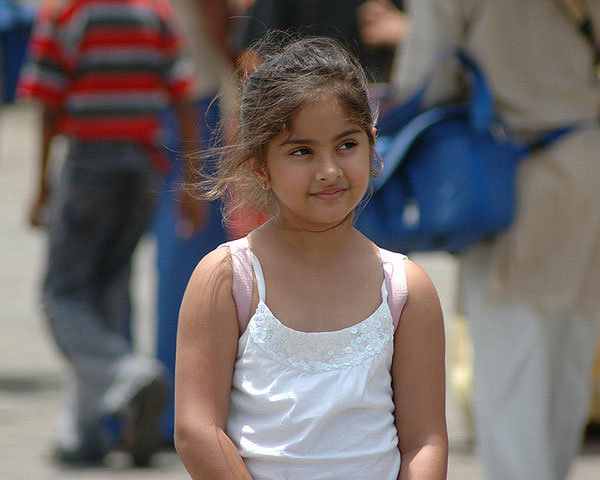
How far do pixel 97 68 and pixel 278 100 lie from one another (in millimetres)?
2777

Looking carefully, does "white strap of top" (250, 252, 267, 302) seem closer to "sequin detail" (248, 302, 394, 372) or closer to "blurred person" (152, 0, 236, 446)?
"sequin detail" (248, 302, 394, 372)

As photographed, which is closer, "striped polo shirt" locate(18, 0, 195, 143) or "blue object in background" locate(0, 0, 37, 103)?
"striped polo shirt" locate(18, 0, 195, 143)

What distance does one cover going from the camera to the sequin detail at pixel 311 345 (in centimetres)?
217

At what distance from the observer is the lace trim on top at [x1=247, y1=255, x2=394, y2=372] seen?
7.11 ft

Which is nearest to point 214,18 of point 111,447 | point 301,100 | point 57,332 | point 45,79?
point 45,79

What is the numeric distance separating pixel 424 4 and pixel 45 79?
1.68 m

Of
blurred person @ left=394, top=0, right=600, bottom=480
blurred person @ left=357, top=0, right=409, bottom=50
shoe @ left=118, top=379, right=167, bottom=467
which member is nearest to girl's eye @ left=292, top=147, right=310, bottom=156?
blurred person @ left=394, top=0, right=600, bottom=480

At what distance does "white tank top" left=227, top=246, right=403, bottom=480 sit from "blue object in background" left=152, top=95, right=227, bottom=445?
9.32 ft

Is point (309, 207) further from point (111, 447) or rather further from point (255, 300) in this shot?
point (111, 447)

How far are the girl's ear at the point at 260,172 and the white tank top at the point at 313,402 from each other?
200mm

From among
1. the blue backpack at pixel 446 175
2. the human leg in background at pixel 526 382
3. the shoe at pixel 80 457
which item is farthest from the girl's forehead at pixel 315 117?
the shoe at pixel 80 457

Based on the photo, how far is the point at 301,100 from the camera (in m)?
2.19

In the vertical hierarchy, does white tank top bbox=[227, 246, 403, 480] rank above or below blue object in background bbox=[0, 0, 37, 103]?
above

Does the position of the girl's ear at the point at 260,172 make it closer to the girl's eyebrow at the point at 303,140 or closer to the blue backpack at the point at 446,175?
the girl's eyebrow at the point at 303,140
